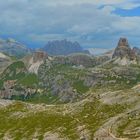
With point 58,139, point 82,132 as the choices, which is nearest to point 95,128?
point 82,132

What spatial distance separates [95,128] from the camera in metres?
189

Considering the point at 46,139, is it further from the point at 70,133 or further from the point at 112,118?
the point at 112,118

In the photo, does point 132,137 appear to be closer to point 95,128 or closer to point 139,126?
point 139,126

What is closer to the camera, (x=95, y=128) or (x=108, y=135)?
(x=108, y=135)

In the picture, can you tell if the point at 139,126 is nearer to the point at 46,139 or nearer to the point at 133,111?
the point at 133,111

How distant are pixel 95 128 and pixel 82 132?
6169 millimetres

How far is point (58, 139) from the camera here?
19425 cm

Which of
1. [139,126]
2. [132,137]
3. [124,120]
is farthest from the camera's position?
[124,120]

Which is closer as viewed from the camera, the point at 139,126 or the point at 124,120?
the point at 139,126

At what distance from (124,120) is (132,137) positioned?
25503 mm

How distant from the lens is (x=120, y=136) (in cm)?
17000

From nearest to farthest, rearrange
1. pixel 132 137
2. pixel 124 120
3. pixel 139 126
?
pixel 132 137
pixel 139 126
pixel 124 120

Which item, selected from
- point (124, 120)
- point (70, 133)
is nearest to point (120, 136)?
point (124, 120)

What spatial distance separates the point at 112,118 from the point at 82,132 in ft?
55.3
